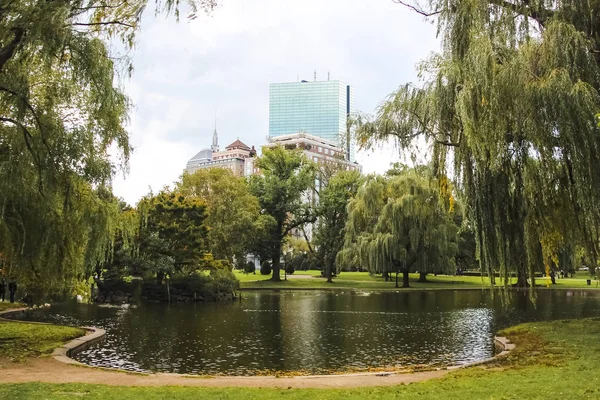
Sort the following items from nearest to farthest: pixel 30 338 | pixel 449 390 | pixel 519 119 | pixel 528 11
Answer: pixel 449 390 < pixel 519 119 < pixel 528 11 < pixel 30 338

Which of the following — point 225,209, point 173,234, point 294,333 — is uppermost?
point 225,209

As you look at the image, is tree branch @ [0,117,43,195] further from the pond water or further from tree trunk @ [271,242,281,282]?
tree trunk @ [271,242,281,282]

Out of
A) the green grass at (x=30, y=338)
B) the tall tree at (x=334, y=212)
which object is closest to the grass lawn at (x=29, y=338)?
the green grass at (x=30, y=338)

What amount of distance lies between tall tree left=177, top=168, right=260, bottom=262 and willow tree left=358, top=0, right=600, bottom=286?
1247 inches

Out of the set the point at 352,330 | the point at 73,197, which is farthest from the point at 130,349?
the point at 352,330

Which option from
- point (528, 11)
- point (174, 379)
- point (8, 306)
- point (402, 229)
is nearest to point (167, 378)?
point (174, 379)

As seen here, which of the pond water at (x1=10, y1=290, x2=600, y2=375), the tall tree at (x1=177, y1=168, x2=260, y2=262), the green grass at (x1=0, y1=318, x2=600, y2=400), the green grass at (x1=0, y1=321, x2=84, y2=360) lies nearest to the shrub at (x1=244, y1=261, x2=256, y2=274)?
the tall tree at (x1=177, y1=168, x2=260, y2=262)

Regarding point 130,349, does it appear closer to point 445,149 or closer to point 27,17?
point 27,17

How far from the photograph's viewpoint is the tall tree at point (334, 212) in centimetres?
5162

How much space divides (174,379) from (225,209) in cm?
3566

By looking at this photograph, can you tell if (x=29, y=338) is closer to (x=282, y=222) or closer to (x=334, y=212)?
(x=282, y=222)

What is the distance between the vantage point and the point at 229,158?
471ft

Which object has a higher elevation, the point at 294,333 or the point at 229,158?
the point at 229,158

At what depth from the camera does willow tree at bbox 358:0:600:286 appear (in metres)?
10.8
